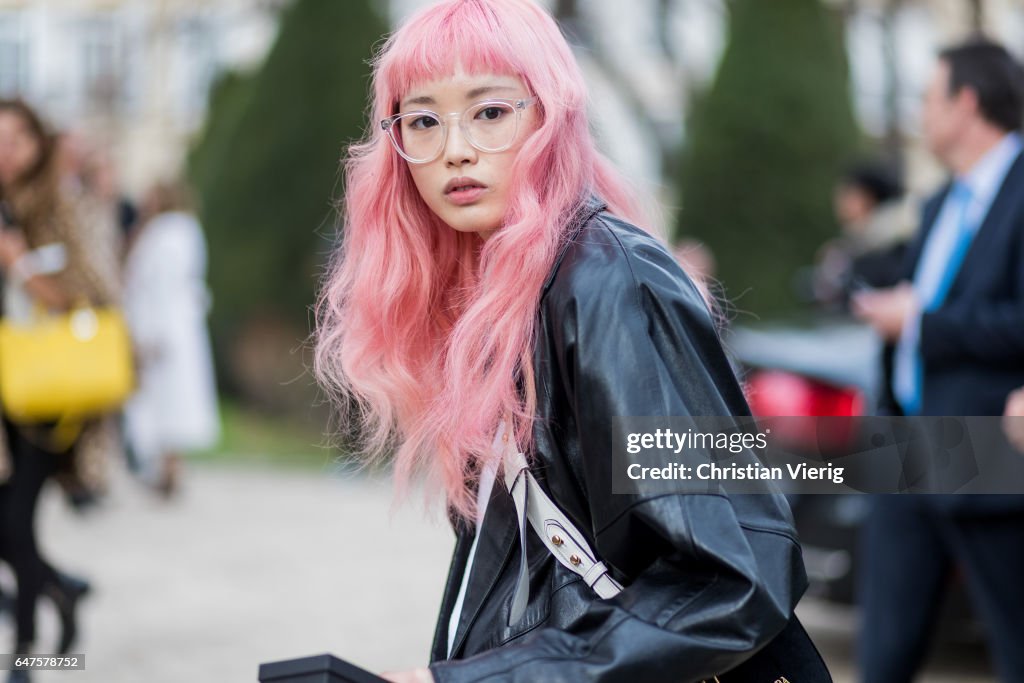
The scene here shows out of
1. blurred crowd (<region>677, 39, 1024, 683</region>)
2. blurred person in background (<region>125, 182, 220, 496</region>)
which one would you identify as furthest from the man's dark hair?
blurred person in background (<region>125, 182, 220, 496</region>)

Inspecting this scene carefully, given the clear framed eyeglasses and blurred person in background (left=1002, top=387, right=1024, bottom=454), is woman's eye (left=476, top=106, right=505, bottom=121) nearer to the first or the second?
the clear framed eyeglasses

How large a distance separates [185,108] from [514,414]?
30865 millimetres

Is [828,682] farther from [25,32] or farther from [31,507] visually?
[25,32]

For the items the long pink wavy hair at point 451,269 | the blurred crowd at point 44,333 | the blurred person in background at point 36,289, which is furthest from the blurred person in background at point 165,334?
the long pink wavy hair at point 451,269

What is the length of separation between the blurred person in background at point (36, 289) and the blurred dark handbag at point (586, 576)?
3.26 m

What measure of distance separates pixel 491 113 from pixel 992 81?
2.31m

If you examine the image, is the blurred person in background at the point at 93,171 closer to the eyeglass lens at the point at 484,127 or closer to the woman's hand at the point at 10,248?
the woman's hand at the point at 10,248

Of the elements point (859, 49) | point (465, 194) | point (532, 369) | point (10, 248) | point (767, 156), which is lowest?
point (532, 369)

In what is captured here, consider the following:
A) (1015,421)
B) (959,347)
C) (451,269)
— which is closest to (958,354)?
(959,347)

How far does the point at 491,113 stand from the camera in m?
1.89

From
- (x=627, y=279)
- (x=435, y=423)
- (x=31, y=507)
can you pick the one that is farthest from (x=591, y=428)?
(x=31, y=507)

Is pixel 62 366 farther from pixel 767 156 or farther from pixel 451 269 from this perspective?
pixel 767 156

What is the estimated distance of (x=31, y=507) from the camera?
464 centimetres

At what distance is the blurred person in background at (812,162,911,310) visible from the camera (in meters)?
5.95
